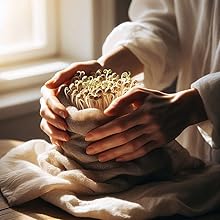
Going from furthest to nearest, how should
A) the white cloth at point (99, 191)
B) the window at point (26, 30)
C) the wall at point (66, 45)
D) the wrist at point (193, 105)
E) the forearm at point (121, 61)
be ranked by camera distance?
1. the window at point (26, 30)
2. the wall at point (66, 45)
3. the forearm at point (121, 61)
4. the wrist at point (193, 105)
5. the white cloth at point (99, 191)

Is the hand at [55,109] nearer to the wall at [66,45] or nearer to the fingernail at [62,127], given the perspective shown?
the fingernail at [62,127]

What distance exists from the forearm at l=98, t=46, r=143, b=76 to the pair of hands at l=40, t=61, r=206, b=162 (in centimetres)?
18

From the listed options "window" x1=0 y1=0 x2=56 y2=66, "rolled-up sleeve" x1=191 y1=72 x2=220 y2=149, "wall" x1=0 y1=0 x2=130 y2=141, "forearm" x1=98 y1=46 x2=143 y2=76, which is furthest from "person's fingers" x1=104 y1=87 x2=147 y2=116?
"window" x1=0 y1=0 x2=56 y2=66

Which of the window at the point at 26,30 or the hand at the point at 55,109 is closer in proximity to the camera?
the hand at the point at 55,109

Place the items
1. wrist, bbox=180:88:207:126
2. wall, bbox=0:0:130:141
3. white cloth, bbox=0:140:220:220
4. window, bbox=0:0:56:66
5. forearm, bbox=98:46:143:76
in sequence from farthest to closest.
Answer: window, bbox=0:0:56:66 < wall, bbox=0:0:130:141 < forearm, bbox=98:46:143:76 < wrist, bbox=180:88:207:126 < white cloth, bbox=0:140:220:220

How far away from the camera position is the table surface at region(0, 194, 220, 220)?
3.22ft

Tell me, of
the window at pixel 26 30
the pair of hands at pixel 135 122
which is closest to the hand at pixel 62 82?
the pair of hands at pixel 135 122

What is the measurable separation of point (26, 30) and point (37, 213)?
2.33 ft

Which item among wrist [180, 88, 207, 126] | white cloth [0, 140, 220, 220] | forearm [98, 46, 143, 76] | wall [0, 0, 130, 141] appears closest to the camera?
white cloth [0, 140, 220, 220]

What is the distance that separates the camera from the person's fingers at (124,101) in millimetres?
997

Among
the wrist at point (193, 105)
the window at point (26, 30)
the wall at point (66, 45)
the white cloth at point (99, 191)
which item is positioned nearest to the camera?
the white cloth at point (99, 191)

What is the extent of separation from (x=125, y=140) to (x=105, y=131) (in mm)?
37

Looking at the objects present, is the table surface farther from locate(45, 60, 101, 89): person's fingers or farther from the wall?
the wall

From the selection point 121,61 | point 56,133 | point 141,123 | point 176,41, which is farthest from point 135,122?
point 176,41
